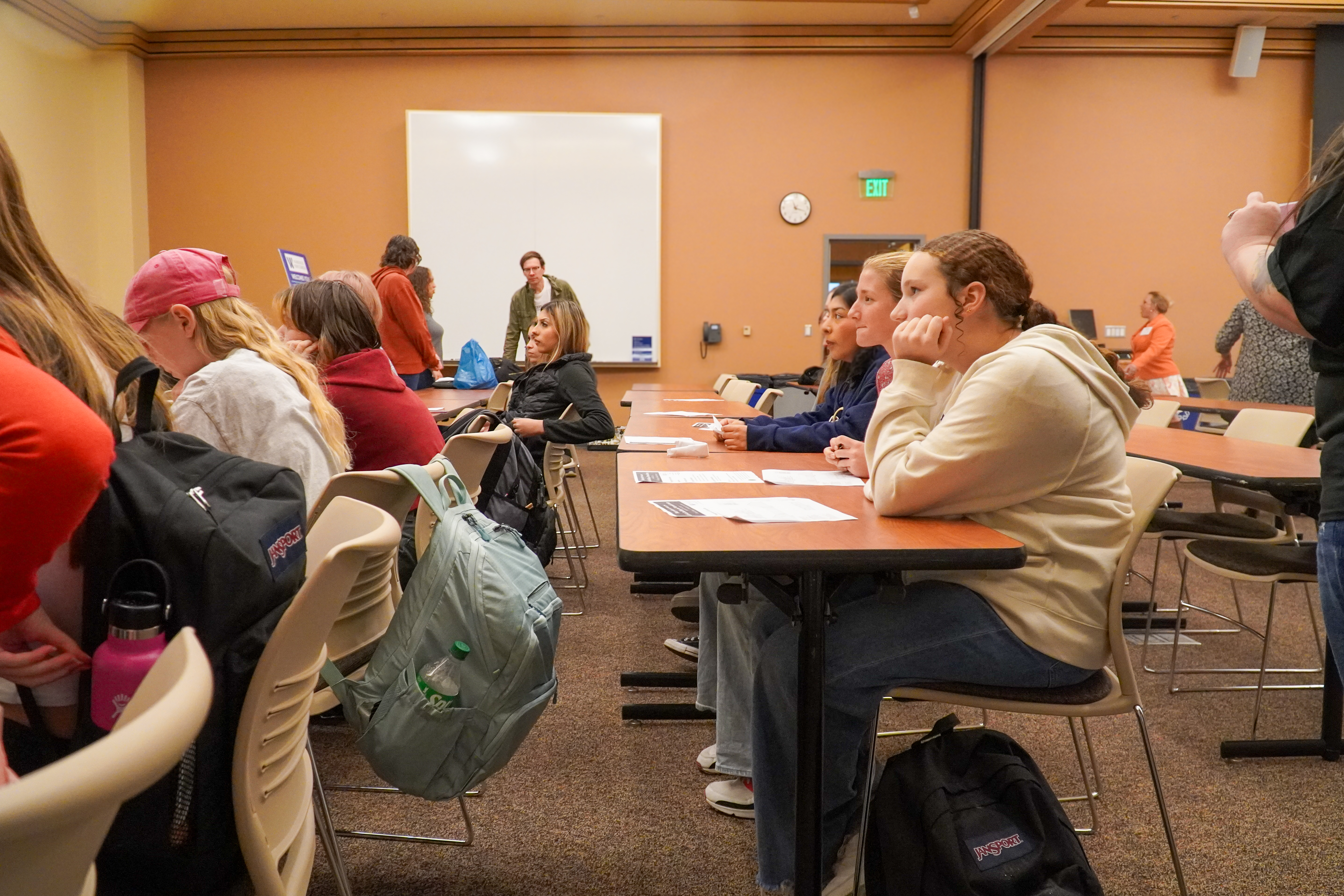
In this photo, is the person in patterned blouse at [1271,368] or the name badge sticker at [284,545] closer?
the name badge sticker at [284,545]

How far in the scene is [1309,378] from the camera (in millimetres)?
4680

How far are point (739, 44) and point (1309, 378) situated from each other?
564 cm

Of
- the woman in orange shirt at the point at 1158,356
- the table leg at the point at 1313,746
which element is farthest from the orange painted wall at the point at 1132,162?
the table leg at the point at 1313,746

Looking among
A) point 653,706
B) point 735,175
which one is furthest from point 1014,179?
point 653,706

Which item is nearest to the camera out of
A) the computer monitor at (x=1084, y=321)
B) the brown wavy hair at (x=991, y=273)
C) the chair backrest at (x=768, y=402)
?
the brown wavy hair at (x=991, y=273)

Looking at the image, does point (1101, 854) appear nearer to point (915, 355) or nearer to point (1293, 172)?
point (915, 355)

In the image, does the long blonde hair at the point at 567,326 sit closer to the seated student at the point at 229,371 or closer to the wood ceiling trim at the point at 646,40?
the seated student at the point at 229,371

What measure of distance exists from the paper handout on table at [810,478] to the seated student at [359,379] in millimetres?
904

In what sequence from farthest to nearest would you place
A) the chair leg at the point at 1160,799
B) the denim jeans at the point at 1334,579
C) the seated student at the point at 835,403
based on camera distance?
the seated student at the point at 835,403 < the chair leg at the point at 1160,799 < the denim jeans at the point at 1334,579

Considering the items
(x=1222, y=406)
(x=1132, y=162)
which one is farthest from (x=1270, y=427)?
(x=1132, y=162)

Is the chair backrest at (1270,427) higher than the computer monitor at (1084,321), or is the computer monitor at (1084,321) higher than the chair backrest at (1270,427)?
the computer monitor at (1084,321)

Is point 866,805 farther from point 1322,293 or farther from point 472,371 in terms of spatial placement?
point 472,371

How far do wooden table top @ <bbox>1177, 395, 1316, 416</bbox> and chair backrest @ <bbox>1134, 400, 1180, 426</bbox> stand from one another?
8 centimetres

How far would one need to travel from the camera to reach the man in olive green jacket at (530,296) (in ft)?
23.4
